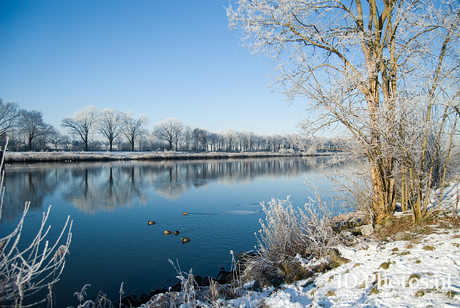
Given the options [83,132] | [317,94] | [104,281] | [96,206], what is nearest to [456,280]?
[317,94]

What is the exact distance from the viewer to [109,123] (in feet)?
221

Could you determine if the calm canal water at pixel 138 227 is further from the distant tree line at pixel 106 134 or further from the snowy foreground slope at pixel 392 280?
the distant tree line at pixel 106 134

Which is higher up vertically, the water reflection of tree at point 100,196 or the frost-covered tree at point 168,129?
the frost-covered tree at point 168,129

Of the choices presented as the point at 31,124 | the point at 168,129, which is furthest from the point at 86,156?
the point at 168,129

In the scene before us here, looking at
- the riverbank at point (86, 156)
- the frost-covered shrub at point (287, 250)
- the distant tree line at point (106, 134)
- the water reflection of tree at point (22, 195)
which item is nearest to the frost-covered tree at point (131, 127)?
the distant tree line at point (106, 134)

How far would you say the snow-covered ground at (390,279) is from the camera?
3.06 m

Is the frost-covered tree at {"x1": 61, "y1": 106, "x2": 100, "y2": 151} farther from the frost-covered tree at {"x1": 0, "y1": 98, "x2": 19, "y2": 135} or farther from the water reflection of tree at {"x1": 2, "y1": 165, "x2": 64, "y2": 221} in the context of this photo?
the water reflection of tree at {"x1": 2, "y1": 165, "x2": 64, "y2": 221}

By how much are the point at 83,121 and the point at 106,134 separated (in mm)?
5899

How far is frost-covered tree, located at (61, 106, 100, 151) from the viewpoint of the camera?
63375mm

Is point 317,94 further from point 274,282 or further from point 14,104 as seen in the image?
point 14,104

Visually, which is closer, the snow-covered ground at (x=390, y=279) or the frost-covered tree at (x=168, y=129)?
the snow-covered ground at (x=390, y=279)

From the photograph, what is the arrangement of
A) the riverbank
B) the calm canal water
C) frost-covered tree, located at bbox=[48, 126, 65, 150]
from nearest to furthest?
the calm canal water < the riverbank < frost-covered tree, located at bbox=[48, 126, 65, 150]

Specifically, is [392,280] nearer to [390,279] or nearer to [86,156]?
[390,279]

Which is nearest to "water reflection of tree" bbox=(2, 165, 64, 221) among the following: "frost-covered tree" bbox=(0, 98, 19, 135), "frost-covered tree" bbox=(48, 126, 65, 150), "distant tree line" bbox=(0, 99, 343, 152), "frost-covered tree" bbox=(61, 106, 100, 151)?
"distant tree line" bbox=(0, 99, 343, 152)
